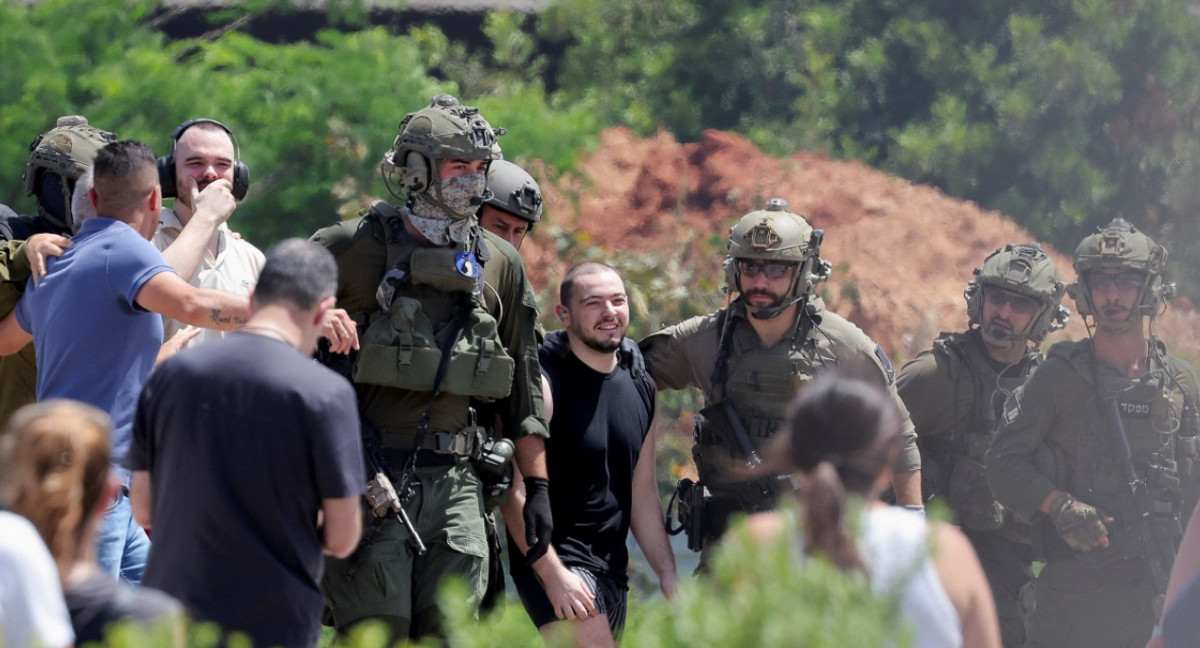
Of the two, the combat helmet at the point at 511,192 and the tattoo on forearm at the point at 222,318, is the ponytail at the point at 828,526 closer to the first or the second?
the tattoo on forearm at the point at 222,318

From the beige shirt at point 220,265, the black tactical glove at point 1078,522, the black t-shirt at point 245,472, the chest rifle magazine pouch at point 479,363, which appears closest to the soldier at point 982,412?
the black tactical glove at point 1078,522

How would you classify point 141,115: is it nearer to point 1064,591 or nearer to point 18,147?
point 18,147

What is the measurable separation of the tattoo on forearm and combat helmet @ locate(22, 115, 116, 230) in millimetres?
1513

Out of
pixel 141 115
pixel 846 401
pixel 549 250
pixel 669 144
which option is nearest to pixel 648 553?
pixel 846 401

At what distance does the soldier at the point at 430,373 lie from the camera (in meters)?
4.88

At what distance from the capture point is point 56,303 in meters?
4.55

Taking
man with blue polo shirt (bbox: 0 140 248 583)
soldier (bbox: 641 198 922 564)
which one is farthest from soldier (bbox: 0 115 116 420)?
soldier (bbox: 641 198 922 564)

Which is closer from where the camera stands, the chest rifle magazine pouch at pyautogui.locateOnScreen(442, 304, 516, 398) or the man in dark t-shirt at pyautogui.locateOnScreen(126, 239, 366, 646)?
the man in dark t-shirt at pyautogui.locateOnScreen(126, 239, 366, 646)

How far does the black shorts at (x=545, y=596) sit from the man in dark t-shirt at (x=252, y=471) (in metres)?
1.83

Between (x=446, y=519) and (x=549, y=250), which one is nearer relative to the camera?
(x=446, y=519)

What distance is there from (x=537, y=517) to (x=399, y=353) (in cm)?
74

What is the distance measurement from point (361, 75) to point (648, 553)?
11003 mm

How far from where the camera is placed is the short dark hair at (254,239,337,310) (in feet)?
12.1

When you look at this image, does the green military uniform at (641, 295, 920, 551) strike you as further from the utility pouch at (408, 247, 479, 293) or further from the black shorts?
the utility pouch at (408, 247, 479, 293)
